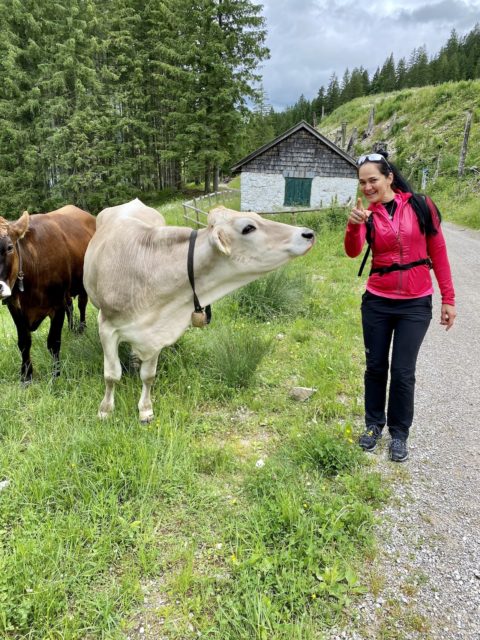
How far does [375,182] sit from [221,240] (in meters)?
1.14

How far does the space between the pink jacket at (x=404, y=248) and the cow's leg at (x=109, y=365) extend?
2.06m

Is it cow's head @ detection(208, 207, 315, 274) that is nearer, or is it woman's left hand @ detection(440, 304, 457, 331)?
cow's head @ detection(208, 207, 315, 274)

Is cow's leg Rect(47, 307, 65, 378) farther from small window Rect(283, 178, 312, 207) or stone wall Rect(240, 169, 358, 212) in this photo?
small window Rect(283, 178, 312, 207)

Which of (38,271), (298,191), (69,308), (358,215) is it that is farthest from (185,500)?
(298,191)

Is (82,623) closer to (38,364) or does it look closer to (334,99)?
(38,364)

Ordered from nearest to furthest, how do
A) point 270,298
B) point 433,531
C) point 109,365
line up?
point 433,531 → point 109,365 → point 270,298

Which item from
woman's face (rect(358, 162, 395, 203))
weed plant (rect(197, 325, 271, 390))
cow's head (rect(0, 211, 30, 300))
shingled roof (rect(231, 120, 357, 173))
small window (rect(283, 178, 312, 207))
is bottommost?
weed plant (rect(197, 325, 271, 390))

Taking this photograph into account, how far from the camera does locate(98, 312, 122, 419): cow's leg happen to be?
3395 mm

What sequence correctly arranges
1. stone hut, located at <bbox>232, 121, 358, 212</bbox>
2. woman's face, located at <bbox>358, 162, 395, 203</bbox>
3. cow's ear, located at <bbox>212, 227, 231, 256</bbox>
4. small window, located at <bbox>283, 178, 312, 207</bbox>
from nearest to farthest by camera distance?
cow's ear, located at <bbox>212, 227, 231, 256</bbox>
woman's face, located at <bbox>358, 162, 395, 203</bbox>
stone hut, located at <bbox>232, 121, 358, 212</bbox>
small window, located at <bbox>283, 178, 312, 207</bbox>

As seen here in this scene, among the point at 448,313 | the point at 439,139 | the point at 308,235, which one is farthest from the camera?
the point at 439,139

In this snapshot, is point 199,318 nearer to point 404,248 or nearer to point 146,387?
point 146,387

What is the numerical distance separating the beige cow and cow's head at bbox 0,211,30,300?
0.65m

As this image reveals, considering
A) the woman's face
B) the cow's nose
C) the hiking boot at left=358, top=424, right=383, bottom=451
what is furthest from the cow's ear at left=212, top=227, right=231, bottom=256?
the hiking boot at left=358, top=424, right=383, bottom=451

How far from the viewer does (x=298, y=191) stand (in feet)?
70.9
